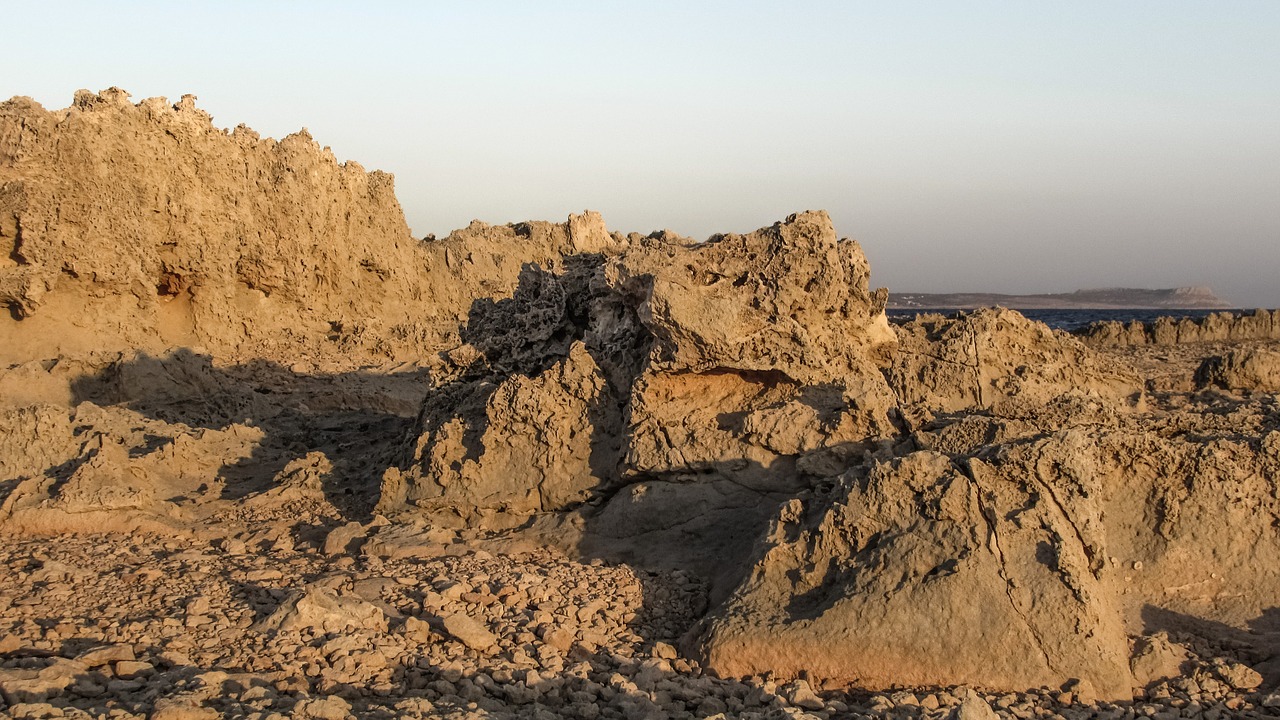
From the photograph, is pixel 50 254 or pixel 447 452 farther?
pixel 50 254

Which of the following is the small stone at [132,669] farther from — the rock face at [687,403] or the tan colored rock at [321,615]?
the rock face at [687,403]

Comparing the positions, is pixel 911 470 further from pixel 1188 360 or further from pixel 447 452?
pixel 1188 360

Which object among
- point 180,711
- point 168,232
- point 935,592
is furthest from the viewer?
point 168,232

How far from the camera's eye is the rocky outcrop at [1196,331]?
21.3m

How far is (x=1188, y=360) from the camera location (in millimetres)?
16219

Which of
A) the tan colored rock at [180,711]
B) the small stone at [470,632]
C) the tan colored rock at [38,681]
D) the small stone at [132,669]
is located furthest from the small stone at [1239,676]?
the tan colored rock at [38,681]

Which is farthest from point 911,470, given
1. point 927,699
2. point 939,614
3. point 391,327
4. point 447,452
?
point 391,327

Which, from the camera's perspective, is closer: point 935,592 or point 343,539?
point 935,592

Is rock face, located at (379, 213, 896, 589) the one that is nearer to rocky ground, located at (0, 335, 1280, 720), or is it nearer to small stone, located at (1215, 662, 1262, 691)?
rocky ground, located at (0, 335, 1280, 720)

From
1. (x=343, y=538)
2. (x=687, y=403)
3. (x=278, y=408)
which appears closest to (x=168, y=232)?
(x=278, y=408)

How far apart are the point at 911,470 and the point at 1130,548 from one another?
1.17 m

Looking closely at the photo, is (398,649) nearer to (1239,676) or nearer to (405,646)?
(405,646)

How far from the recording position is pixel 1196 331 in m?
21.6

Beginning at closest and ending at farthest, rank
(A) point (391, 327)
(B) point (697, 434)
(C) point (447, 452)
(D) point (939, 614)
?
1. (D) point (939, 614)
2. (B) point (697, 434)
3. (C) point (447, 452)
4. (A) point (391, 327)
